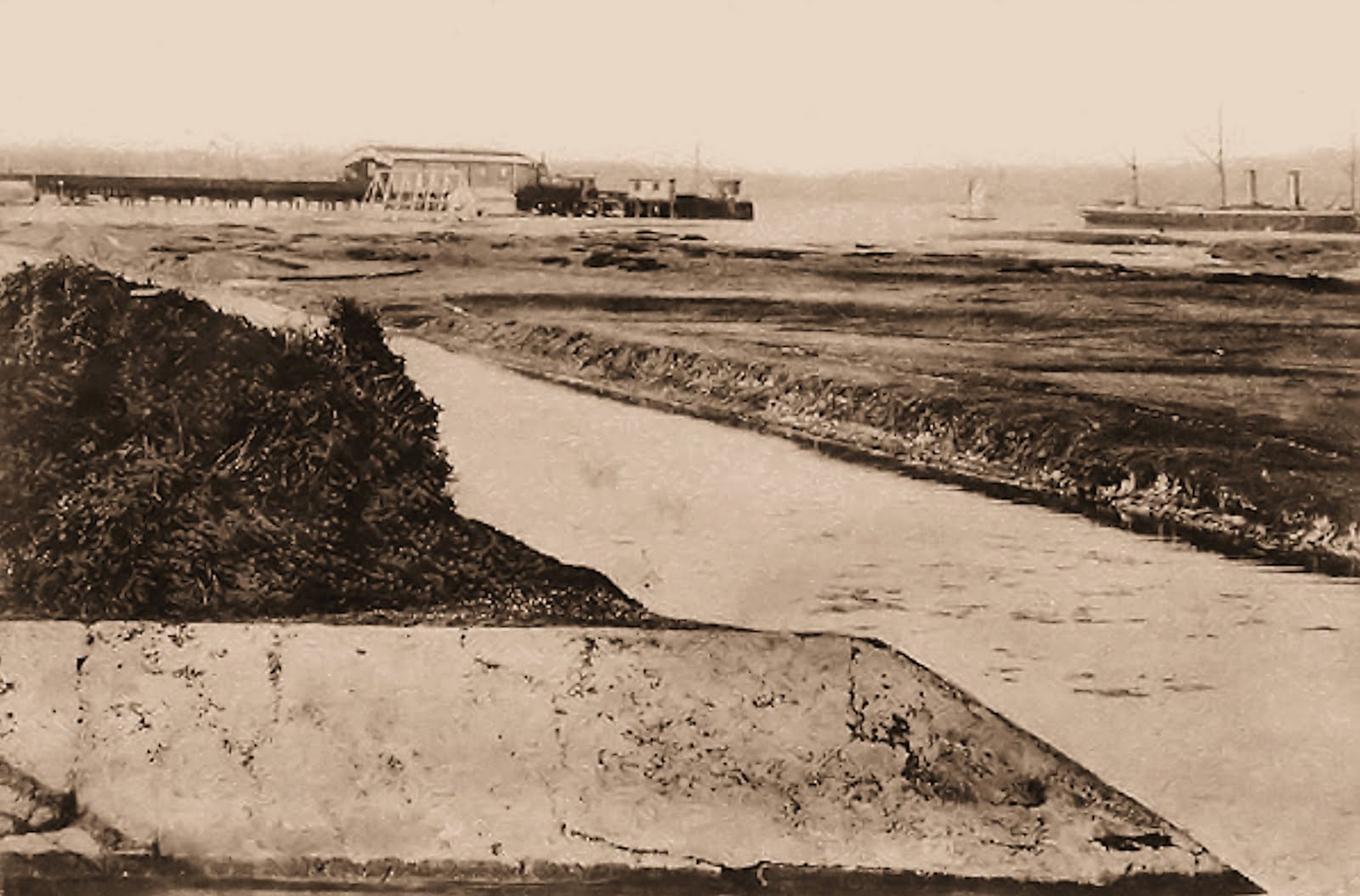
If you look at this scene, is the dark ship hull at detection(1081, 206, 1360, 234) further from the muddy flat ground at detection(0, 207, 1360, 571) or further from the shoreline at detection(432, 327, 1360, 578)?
the shoreline at detection(432, 327, 1360, 578)

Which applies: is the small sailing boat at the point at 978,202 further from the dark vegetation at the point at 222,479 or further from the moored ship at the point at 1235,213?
the dark vegetation at the point at 222,479

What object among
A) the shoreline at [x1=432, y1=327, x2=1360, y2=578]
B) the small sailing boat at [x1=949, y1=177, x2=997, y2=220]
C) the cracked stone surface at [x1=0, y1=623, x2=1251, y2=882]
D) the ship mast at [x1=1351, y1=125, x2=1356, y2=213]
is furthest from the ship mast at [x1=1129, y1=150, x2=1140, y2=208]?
the cracked stone surface at [x1=0, y1=623, x2=1251, y2=882]

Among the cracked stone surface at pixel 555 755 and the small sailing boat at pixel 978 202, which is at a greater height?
the small sailing boat at pixel 978 202

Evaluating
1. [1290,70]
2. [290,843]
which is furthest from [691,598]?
[1290,70]

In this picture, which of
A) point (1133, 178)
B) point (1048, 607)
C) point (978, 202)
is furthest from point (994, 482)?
point (1133, 178)

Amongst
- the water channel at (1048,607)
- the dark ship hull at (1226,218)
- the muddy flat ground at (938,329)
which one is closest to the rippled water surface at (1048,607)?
the water channel at (1048,607)

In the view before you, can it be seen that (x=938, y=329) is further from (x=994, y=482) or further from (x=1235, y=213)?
(x=1235, y=213)
